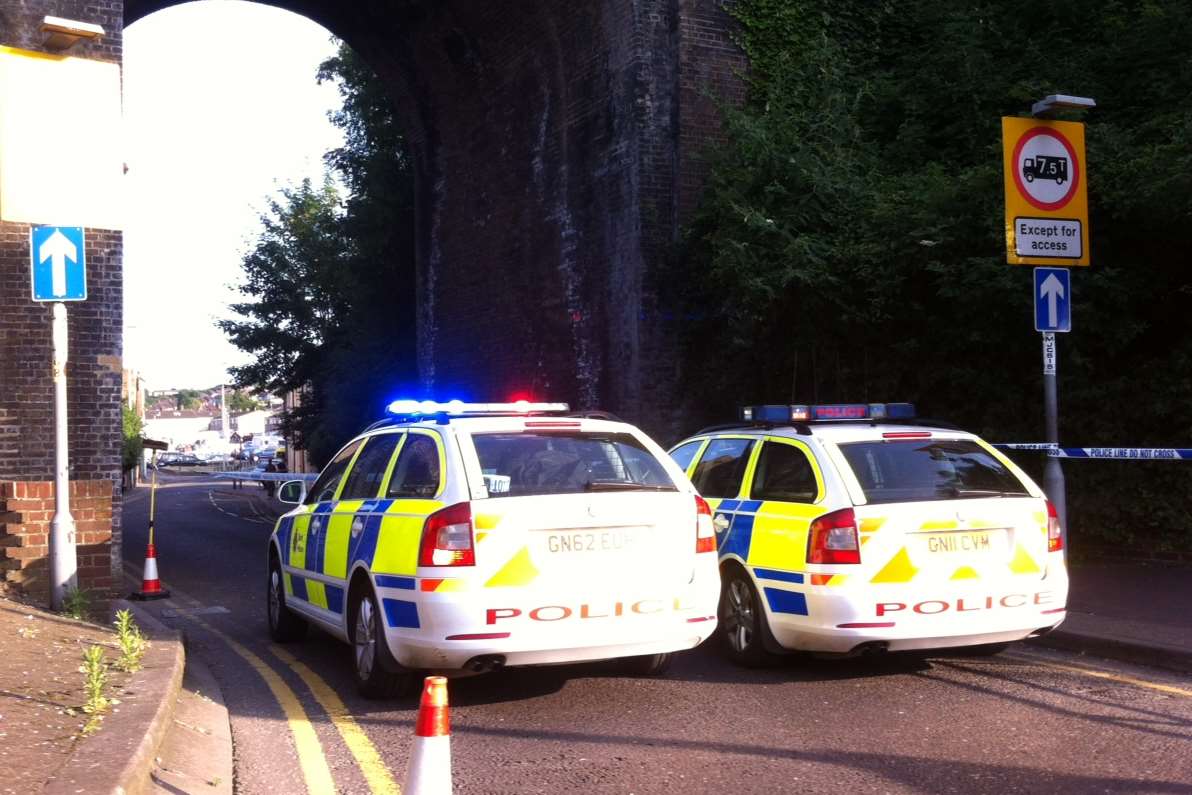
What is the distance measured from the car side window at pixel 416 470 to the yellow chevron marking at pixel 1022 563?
3409 millimetres

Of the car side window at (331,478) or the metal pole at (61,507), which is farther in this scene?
the metal pole at (61,507)

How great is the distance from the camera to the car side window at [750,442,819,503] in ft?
25.5

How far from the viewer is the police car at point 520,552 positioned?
21.8ft

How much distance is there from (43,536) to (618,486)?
6057 mm

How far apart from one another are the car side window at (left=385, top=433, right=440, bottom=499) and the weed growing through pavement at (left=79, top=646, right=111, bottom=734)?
6.17 ft

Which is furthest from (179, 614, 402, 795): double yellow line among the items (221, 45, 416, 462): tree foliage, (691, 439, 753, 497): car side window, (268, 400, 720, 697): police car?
(221, 45, 416, 462): tree foliage

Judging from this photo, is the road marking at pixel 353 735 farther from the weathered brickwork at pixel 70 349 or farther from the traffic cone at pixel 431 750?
the weathered brickwork at pixel 70 349

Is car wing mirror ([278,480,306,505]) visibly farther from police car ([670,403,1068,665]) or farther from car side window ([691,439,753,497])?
police car ([670,403,1068,665])

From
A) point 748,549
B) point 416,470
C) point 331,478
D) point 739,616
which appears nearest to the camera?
point 416,470

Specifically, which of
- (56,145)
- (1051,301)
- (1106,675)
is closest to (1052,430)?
(1051,301)

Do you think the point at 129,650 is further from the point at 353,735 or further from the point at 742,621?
the point at 742,621

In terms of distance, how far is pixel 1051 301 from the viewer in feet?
33.0

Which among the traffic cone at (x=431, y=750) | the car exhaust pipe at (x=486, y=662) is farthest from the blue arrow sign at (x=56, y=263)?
the traffic cone at (x=431, y=750)

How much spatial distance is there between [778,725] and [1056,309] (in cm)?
512
